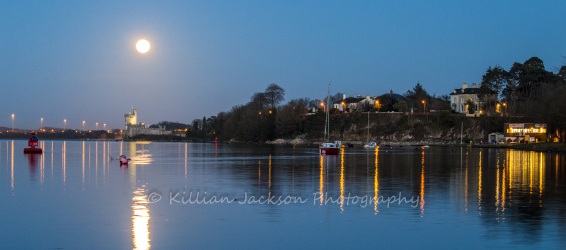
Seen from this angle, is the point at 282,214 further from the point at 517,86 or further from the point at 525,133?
the point at 517,86

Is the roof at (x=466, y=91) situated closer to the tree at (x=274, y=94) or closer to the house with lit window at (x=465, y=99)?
the house with lit window at (x=465, y=99)

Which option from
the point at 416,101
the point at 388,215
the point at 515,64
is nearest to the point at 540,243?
the point at 388,215

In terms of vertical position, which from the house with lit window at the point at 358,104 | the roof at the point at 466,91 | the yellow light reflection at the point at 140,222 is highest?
the roof at the point at 466,91

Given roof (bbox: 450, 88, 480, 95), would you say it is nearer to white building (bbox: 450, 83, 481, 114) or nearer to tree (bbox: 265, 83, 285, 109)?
white building (bbox: 450, 83, 481, 114)

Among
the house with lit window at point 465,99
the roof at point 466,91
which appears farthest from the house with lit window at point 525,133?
the roof at point 466,91

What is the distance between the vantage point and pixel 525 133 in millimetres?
113875

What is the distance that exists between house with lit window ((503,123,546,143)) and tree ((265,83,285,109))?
96.0 metres

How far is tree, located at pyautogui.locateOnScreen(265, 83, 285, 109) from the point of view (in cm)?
19662

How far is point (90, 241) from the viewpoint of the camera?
15484 millimetres

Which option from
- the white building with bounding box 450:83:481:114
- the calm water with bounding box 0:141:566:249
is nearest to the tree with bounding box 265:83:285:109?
the white building with bounding box 450:83:481:114

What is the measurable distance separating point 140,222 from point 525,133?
366 ft

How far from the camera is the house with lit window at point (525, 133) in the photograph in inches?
4412

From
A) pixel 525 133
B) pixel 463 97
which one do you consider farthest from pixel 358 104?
pixel 525 133

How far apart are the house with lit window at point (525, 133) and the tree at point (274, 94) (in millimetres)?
95958
